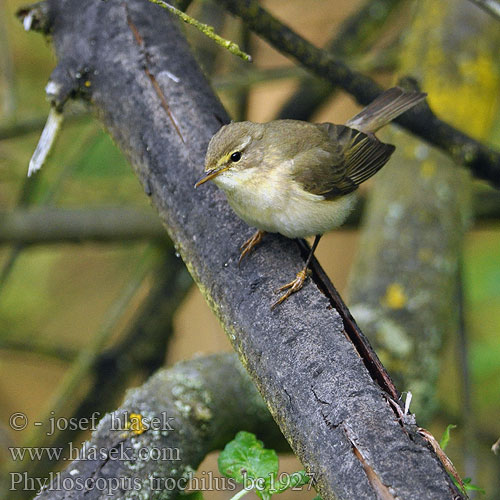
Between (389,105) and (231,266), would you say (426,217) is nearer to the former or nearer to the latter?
(389,105)

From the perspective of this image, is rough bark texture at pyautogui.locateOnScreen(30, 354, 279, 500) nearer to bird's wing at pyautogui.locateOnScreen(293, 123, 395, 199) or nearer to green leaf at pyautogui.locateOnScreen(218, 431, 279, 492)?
green leaf at pyautogui.locateOnScreen(218, 431, 279, 492)

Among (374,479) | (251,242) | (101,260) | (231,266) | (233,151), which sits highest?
(101,260)

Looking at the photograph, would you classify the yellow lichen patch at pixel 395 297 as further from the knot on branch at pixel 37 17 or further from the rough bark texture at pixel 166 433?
the knot on branch at pixel 37 17

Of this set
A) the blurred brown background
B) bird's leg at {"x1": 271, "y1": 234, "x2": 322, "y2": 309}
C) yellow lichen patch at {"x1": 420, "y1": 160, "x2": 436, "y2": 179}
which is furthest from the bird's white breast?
the blurred brown background

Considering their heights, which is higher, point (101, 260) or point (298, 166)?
point (101, 260)

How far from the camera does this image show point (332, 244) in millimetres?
8086

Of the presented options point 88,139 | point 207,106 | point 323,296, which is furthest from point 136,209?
point 323,296

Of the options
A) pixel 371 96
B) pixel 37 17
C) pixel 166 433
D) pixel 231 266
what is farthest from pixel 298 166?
pixel 166 433

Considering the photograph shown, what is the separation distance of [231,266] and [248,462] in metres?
0.66

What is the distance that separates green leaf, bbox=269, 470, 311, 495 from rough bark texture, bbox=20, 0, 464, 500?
0.03 meters

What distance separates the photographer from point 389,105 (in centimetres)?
310

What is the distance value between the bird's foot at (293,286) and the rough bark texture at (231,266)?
0.02 m

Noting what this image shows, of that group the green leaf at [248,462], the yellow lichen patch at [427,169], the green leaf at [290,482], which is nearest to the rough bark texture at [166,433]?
the green leaf at [248,462]

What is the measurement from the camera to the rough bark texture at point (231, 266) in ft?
5.60
